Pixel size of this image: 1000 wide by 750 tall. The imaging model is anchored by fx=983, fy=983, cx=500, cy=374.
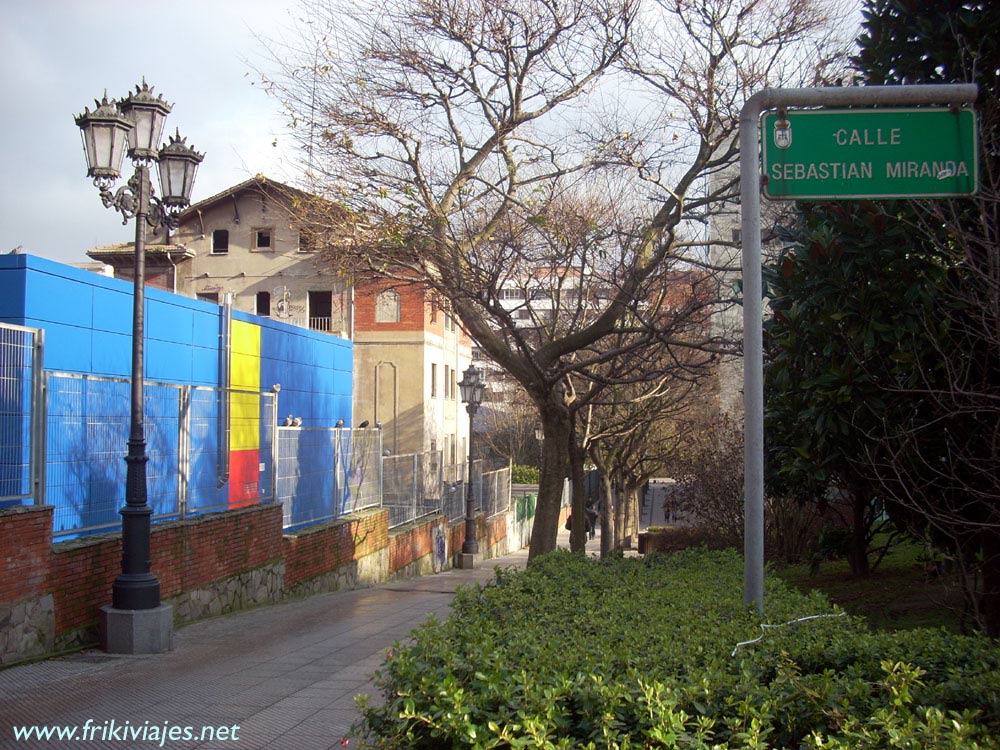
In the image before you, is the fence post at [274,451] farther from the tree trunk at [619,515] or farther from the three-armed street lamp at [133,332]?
the tree trunk at [619,515]

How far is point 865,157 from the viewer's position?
5555 millimetres

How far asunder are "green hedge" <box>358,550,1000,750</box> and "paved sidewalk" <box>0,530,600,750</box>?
1928 mm

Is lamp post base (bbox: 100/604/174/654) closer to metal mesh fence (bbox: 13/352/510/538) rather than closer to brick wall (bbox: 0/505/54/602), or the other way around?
brick wall (bbox: 0/505/54/602)

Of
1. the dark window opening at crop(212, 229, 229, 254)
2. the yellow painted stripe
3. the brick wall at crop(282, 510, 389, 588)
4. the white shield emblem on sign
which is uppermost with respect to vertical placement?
the dark window opening at crop(212, 229, 229, 254)

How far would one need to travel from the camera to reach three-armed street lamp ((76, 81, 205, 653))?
954 centimetres

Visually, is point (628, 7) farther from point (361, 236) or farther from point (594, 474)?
point (594, 474)

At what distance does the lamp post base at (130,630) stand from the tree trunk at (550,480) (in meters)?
7.46

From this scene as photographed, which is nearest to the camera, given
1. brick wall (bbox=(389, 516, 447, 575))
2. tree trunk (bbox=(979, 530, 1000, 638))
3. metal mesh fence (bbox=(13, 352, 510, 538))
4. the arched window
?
tree trunk (bbox=(979, 530, 1000, 638))

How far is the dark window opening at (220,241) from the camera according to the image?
122 feet

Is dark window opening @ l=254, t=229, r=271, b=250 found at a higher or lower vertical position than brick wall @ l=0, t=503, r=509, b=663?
higher

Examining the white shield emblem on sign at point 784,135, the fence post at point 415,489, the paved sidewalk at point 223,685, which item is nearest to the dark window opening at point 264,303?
the fence post at point 415,489

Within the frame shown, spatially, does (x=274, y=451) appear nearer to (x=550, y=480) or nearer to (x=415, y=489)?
(x=550, y=480)

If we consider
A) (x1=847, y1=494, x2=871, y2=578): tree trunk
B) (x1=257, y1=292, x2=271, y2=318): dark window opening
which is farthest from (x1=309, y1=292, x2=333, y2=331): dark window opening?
(x1=847, y1=494, x2=871, y2=578): tree trunk

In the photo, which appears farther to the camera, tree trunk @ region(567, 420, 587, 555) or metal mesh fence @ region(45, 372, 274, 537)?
tree trunk @ region(567, 420, 587, 555)
